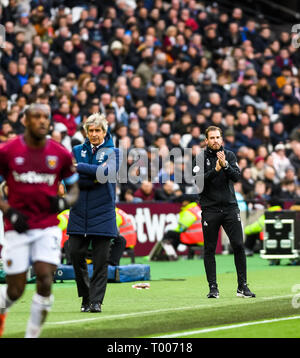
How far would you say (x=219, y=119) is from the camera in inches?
1048

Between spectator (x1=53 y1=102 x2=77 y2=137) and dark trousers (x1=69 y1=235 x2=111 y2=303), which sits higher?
spectator (x1=53 y1=102 x2=77 y2=137)

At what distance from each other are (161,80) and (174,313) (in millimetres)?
16275

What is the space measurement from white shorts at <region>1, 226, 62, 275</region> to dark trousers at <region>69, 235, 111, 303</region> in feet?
8.05

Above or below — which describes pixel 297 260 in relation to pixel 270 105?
below

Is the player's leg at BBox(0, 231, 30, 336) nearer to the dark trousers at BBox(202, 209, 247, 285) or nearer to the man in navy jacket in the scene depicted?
the man in navy jacket

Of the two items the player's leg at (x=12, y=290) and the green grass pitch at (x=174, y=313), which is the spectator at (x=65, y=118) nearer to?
the green grass pitch at (x=174, y=313)

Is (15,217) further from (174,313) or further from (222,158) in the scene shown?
(222,158)

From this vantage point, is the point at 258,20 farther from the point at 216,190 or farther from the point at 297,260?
the point at 216,190

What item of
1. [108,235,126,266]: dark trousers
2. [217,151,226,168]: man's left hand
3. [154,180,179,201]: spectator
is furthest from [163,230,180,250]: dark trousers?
[217,151,226,168]: man's left hand

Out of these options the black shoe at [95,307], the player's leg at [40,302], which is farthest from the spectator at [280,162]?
the player's leg at [40,302]

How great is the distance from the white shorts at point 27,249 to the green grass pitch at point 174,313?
32.2 inches

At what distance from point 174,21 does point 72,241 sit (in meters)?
18.8

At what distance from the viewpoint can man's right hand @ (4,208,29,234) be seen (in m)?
8.32

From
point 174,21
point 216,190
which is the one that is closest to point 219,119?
point 174,21
